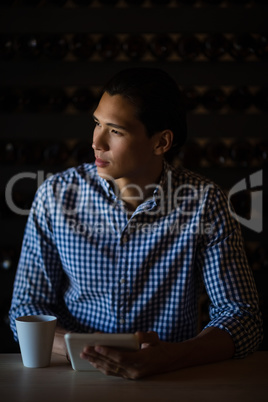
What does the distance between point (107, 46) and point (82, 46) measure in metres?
0.12

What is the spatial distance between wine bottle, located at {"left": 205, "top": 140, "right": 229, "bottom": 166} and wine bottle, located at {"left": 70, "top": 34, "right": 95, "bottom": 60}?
2.50ft

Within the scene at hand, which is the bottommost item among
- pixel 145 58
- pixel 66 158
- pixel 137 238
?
pixel 137 238

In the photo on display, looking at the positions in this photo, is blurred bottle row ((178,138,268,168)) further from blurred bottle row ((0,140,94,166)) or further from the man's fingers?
the man's fingers

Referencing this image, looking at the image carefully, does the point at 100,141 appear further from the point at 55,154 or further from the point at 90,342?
the point at 55,154

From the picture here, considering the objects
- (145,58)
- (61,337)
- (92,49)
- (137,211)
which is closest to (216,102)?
(145,58)

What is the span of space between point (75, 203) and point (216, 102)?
119cm

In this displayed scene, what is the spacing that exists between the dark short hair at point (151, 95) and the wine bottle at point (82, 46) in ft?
3.11

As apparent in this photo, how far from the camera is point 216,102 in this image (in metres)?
2.58

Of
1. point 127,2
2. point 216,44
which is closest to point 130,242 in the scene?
point 216,44

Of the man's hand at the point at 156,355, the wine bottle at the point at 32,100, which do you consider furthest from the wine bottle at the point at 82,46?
the man's hand at the point at 156,355

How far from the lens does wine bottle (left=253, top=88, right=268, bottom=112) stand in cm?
257

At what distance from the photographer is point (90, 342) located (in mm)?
1085

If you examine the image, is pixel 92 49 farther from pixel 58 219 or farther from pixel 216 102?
pixel 58 219

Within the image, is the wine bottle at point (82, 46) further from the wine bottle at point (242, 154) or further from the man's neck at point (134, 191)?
the man's neck at point (134, 191)
